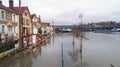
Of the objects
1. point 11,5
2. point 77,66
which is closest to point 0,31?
point 11,5

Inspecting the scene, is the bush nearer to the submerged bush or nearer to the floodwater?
the submerged bush

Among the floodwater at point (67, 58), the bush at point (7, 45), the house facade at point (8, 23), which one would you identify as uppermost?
the house facade at point (8, 23)

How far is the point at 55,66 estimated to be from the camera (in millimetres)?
22203

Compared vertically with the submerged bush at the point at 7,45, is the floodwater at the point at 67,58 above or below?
below

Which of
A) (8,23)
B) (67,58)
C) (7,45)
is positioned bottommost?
(67,58)

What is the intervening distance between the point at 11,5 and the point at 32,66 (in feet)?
66.7

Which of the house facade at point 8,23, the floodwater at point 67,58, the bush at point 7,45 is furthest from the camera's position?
the house facade at point 8,23

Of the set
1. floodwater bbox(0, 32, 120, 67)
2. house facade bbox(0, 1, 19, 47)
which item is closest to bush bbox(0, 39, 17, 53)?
house facade bbox(0, 1, 19, 47)

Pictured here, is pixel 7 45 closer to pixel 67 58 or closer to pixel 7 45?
pixel 7 45

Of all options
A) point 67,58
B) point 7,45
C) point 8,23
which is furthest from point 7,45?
point 67,58

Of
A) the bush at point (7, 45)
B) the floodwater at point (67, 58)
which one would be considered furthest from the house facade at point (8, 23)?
the floodwater at point (67, 58)

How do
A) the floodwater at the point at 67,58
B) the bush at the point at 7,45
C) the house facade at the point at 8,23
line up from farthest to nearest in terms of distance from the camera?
the house facade at the point at 8,23, the bush at the point at 7,45, the floodwater at the point at 67,58

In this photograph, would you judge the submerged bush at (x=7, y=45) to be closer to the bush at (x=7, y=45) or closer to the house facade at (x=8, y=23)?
the bush at (x=7, y=45)

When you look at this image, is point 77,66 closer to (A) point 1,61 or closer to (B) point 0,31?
(A) point 1,61
